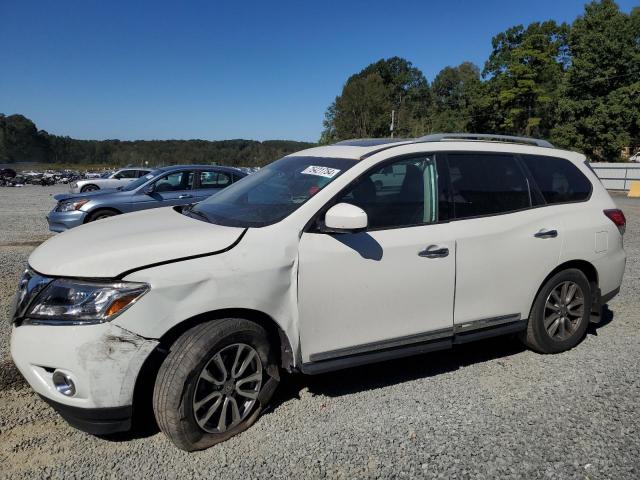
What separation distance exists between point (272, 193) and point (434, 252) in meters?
1.23

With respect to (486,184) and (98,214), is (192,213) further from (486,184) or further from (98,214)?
(98,214)

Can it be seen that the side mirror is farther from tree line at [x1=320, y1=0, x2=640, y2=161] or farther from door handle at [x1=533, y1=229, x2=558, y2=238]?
tree line at [x1=320, y1=0, x2=640, y2=161]

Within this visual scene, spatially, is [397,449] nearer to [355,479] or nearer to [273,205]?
[355,479]

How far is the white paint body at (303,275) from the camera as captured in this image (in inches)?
102

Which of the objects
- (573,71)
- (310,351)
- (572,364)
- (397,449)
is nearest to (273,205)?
(310,351)

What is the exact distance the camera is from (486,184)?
3844 millimetres

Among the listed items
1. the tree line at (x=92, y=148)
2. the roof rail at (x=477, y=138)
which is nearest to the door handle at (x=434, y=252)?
the roof rail at (x=477, y=138)

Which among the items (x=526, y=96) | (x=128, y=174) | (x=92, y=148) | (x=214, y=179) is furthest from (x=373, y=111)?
(x=92, y=148)

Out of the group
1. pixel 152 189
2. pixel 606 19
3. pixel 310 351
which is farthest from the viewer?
pixel 606 19

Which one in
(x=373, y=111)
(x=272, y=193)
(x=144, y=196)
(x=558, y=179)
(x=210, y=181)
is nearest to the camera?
(x=272, y=193)

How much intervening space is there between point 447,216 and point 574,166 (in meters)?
1.71

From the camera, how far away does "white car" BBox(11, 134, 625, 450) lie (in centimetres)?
260

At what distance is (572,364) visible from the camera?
13.3 ft

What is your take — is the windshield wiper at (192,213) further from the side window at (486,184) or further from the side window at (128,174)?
the side window at (128,174)
